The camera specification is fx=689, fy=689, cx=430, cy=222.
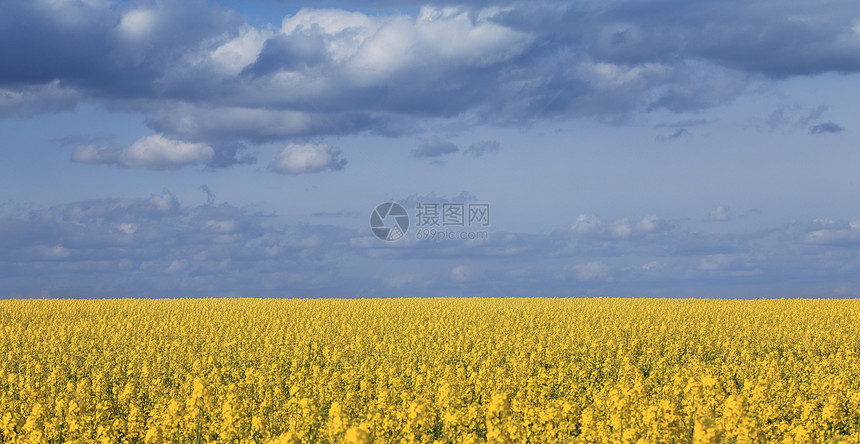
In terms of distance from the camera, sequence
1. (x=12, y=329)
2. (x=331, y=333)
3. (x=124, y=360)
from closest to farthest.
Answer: (x=124, y=360) < (x=331, y=333) < (x=12, y=329)

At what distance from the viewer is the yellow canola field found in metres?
10.5

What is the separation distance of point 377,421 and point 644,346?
59.1 feet

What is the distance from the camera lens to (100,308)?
46.5 meters

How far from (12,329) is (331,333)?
641 inches

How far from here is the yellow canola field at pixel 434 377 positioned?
34.5ft

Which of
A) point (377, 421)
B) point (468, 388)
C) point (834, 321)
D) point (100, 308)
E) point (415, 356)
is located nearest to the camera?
point (377, 421)

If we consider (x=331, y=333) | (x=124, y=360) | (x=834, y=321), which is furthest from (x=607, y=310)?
(x=124, y=360)

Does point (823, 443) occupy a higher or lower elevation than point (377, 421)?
lower

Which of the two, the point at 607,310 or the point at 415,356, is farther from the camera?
the point at 607,310

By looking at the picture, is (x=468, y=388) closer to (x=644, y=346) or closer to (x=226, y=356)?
(x=226, y=356)

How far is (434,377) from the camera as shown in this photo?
651 inches

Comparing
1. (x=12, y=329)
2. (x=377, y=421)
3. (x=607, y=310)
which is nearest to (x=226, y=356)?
(x=377, y=421)

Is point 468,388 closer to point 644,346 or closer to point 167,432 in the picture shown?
point 167,432

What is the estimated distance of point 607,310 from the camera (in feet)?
136
